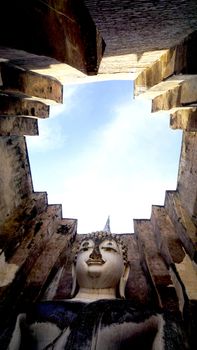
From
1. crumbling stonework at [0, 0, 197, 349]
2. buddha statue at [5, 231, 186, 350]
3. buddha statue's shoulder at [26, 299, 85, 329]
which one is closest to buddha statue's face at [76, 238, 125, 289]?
buddha statue at [5, 231, 186, 350]

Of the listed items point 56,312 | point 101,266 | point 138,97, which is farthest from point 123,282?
point 138,97

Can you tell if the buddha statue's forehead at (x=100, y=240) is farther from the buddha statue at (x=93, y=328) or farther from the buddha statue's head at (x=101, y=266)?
the buddha statue at (x=93, y=328)

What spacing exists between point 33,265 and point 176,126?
3.05 m

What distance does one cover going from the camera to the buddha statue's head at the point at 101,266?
3.33m

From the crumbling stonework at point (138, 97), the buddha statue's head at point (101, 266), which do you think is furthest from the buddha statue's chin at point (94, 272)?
the crumbling stonework at point (138, 97)

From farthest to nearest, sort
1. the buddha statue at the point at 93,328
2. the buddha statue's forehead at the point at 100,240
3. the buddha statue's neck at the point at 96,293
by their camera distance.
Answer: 1. the buddha statue's forehead at the point at 100,240
2. the buddha statue's neck at the point at 96,293
3. the buddha statue at the point at 93,328

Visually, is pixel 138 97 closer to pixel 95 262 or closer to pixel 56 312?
pixel 95 262

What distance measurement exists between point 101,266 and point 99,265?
0.03m

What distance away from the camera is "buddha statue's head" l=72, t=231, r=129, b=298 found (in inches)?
131

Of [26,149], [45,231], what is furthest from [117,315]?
[26,149]

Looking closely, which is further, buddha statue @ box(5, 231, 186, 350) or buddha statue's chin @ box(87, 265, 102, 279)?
buddha statue's chin @ box(87, 265, 102, 279)

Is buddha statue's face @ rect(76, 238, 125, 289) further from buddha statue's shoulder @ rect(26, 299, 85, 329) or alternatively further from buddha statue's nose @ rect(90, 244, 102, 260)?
buddha statue's shoulder @ rect(26, 299, 85, 329)

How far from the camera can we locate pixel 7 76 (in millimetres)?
3361

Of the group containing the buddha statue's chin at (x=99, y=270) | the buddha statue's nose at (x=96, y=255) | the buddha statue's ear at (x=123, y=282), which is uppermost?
the buddha statue's nose at (x=96, y=255)
